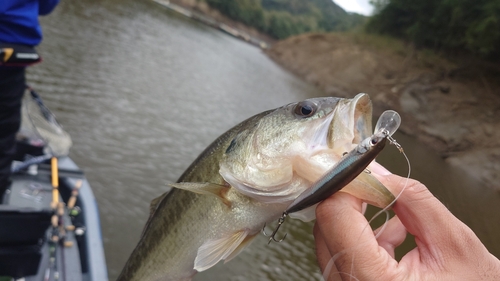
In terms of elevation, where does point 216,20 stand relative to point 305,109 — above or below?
below

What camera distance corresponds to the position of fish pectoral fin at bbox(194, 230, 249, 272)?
178 centimetres

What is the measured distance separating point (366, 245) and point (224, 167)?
72 cm

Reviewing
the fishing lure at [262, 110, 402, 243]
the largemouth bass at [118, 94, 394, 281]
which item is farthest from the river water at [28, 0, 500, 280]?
the fishing lure at [262, 110, 402, 243]

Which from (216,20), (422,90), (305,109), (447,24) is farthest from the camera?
(216,20)

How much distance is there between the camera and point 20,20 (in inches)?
116

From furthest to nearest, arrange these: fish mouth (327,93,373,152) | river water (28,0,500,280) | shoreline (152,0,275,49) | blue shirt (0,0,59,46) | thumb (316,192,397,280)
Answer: shoreline (152,0,275,49), river water (28,0,500,280), blue shirt (0,0,59,46), fish mouth (327,93,373,152), thumb (316,192,397,280)

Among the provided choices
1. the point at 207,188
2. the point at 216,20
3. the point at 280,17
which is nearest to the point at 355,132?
the point at 207,188

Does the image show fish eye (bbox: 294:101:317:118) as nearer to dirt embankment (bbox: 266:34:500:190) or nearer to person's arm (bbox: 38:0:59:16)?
person's arm (bbox: 38:0:59:16)

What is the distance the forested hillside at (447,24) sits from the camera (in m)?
22.9

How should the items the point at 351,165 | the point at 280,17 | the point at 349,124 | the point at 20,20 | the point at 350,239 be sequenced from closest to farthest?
the point at 351,165, the point at 350,239, the point at 349,124, the point at 20,20, the point at 280,17

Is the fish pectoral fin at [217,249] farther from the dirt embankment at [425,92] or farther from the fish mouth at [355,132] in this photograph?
the dirt embankment at [425,92]

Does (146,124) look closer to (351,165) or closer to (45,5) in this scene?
(45,5)

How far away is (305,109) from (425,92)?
2728 cm

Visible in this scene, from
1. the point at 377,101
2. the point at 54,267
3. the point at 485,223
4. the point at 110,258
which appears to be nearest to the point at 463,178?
the point at 485,223
